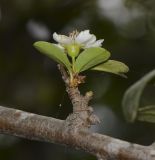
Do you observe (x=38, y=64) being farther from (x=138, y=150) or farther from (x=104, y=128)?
(x=138, y=150)

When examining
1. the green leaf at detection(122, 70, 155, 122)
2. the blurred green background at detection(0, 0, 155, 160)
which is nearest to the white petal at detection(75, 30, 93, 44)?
the green leaf at detection(122, 70, 155, 122)

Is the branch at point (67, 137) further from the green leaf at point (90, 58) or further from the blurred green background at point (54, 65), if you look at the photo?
the blurred green background at point (54, 65)

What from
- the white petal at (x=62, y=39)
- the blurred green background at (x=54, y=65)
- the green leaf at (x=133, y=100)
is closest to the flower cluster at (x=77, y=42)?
the white petal at (x=62, y=39)

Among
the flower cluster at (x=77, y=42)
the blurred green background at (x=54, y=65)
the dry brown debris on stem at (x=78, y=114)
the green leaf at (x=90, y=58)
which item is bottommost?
the dry brown debris on stem at (x=78, y=114)

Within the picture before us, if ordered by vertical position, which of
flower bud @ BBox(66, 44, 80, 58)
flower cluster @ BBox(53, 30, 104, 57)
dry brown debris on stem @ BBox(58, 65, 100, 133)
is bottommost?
dry brown debris on stem @ BBox(58, 65, 100, 133)

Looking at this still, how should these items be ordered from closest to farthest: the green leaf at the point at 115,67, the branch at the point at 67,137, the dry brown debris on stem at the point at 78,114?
the branch at the point at 67,137 → the dry brown debris on stem at the point at 78,114 → the green leaf at the point at 115,67

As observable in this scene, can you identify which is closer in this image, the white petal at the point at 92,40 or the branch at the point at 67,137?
the branch at the point at 67,137

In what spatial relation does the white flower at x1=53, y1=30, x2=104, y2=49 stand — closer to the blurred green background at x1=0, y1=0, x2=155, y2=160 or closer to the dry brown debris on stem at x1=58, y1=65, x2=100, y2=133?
the dry brown debris on stem at x1=58, y1=65, x2=100, y2=133
